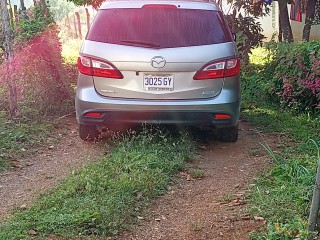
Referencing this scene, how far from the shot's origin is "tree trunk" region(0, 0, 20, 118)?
250 inches

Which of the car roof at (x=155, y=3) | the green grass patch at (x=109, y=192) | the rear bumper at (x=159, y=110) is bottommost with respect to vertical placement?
the green grass patch at (x=109, y=192)

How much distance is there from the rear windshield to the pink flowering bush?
4.73 ft

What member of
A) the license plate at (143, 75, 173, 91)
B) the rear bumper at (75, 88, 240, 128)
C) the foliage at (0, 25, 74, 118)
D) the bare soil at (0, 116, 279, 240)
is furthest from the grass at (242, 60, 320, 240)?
the foliage at (0, 25, 74, 118)

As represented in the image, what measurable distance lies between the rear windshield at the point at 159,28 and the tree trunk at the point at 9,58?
150 centimetres

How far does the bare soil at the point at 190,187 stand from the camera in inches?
140

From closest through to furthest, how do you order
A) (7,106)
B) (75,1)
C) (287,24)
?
(7,106) → (287,24) → (75,1)

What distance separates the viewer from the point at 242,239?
332cm

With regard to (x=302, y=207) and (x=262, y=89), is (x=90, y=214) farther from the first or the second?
(x=262, y=89)

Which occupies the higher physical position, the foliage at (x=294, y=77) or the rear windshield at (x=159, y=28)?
the rear windshield at (x=159, y=28)

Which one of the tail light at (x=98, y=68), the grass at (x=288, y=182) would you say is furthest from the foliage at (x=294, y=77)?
the tail light at (x=98, y=68)

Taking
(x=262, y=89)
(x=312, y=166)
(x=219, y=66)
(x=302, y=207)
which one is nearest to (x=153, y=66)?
(x=219, y=66)

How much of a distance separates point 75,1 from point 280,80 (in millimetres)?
7579

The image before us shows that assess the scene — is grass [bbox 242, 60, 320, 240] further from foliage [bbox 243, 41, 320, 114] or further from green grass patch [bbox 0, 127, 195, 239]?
green grass patch [bbox 0, 127, 195, 239]

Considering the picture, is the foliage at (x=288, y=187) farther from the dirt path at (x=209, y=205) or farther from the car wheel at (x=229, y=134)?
the car wheel at (x=229, y=134)
